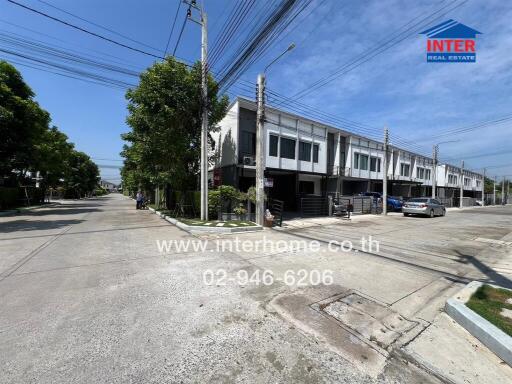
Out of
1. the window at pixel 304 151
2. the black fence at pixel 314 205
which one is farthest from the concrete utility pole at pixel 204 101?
the window at pixel 304 151

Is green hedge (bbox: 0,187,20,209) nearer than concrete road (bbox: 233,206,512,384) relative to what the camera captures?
No

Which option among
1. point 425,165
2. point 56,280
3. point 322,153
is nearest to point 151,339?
point 56,280

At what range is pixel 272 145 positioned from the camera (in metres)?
18.0

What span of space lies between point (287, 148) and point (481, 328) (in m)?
16.5

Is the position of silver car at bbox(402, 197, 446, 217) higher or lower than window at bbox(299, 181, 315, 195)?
A: lower

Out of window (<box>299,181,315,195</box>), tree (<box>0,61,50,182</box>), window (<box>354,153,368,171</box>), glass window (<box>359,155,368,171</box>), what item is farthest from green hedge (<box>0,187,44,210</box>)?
glass window (<box>359,155,368,171</box>)

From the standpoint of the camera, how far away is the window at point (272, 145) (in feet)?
58.7

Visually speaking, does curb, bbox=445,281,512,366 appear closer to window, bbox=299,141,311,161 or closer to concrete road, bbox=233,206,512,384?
concrete road, bbox=233,206,512,384

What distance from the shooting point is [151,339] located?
3020 mm

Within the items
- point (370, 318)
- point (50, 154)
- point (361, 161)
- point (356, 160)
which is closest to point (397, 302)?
point (370, 318)

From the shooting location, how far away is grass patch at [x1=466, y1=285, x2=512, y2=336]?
130 inches

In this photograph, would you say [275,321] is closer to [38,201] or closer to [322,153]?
[322,153]

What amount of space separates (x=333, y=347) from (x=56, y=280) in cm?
531

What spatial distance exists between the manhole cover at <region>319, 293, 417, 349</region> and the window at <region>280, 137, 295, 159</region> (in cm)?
1512
